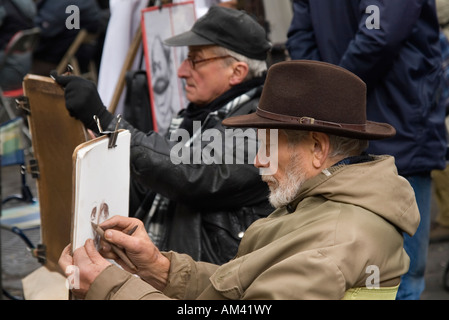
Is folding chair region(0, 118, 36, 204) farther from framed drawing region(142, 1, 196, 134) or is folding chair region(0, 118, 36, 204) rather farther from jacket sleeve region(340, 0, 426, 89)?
jacket sleeve region(340, 0, 426, 89)

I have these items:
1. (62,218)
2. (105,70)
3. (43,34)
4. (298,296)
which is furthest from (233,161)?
(43,34)

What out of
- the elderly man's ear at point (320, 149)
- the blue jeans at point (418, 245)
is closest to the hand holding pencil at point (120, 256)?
the elderly man's ear at point (320, 149)

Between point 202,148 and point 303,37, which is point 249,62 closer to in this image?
point 303,37

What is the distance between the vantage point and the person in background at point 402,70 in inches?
128

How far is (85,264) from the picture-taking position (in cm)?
220

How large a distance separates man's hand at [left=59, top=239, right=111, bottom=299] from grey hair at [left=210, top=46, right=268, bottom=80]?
1.48 metres

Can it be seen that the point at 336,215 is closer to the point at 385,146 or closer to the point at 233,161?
the point at 233,161

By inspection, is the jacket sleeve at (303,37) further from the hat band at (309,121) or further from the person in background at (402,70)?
the hat band at (309,121)

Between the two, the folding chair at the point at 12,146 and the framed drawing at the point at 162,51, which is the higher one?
the framed drawing at the point at 162,51

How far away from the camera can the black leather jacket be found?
3.06 metres

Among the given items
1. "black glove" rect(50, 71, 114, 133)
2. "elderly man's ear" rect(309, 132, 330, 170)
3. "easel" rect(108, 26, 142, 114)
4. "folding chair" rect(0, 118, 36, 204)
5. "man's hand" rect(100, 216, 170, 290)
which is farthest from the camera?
"folding chair" rect(0, 118, 36, 204)

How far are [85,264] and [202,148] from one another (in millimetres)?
1060

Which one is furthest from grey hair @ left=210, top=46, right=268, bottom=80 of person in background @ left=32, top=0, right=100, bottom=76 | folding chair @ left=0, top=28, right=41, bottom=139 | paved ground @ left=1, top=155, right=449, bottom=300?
person in background @ left=32, top=0, right=100, bottom=76
